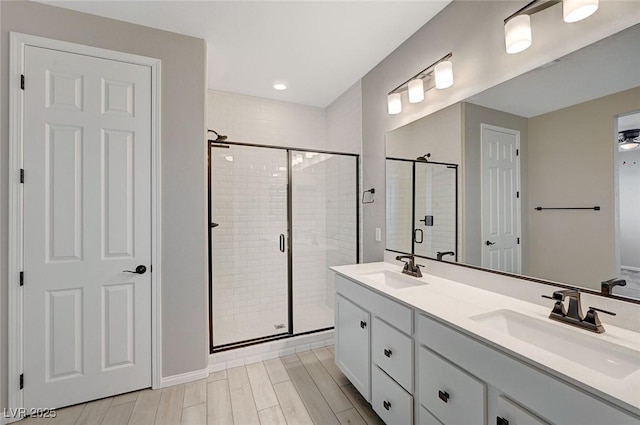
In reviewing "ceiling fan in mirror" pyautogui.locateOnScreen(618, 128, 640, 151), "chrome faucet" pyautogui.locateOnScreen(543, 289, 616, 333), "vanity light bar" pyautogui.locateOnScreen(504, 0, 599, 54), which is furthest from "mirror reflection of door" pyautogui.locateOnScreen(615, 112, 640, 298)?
"vanity light bar" pyautogui.locateOnScreen(504, 0, 599, 54)

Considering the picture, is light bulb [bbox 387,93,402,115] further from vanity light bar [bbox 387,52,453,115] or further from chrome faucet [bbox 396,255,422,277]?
chrome faucet [bbox 396,255,422,277]

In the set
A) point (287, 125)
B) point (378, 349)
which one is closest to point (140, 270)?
point (378, 349)

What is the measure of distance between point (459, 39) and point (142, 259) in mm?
2725

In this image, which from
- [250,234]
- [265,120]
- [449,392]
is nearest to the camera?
[449,392]

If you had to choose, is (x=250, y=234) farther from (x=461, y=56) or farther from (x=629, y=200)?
(x=629, y=200)

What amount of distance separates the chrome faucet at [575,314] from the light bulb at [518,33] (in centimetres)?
120

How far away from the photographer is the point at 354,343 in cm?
199

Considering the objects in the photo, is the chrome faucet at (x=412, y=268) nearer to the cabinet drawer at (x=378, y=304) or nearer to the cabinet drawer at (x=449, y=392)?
the cabinet drawer at (x=378, y=304)

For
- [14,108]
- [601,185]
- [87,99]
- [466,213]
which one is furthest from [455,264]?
[14,108]

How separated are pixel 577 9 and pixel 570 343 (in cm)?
141

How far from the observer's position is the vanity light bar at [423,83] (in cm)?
189

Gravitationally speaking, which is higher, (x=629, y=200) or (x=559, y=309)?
(x=629, y=200)

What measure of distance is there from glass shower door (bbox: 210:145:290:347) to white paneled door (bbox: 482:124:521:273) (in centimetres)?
198

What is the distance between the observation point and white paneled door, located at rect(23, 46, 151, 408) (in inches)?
74.7
